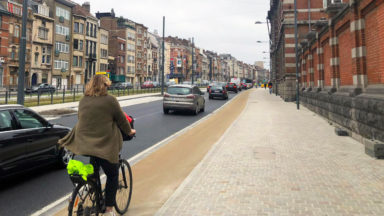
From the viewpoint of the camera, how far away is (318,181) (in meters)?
5.26

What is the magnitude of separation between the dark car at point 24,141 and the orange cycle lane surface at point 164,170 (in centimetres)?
147

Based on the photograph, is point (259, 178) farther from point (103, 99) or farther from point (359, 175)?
point (103, 99)

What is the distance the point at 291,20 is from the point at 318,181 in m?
28.2

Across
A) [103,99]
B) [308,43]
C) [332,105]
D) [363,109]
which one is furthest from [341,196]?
[308,43]

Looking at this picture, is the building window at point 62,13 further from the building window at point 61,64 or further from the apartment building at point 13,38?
the building window at point 61,64

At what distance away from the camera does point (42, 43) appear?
160ft

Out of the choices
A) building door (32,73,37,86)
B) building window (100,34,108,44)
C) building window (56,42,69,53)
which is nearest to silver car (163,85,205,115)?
building door (32,73,37,86)

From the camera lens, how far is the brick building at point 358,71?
8.29 m

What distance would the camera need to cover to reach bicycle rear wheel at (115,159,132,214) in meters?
3.99

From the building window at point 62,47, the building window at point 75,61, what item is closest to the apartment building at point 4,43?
the building window at point 62,47

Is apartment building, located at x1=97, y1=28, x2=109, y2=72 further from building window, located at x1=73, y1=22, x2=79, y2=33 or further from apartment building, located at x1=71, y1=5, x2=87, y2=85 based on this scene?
building window, located at x1=73, y1=22, x2=79, y2=33

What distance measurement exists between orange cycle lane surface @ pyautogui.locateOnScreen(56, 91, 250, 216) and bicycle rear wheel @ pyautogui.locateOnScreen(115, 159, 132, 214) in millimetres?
146

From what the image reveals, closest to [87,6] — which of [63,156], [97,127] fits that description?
[63,156]

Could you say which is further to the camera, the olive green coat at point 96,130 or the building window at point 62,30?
the building window at point 62,30
